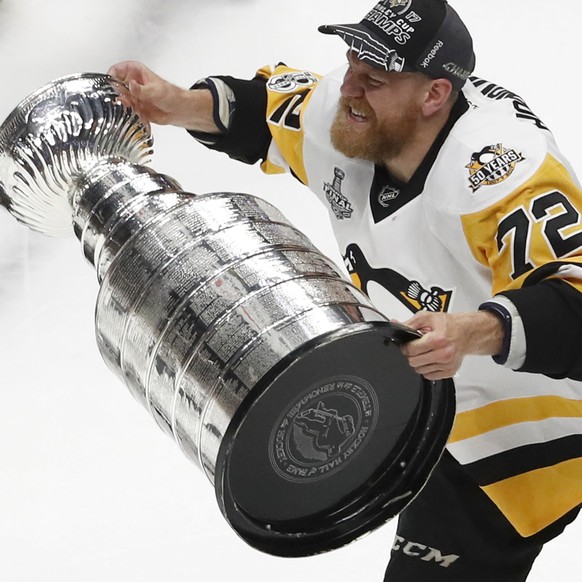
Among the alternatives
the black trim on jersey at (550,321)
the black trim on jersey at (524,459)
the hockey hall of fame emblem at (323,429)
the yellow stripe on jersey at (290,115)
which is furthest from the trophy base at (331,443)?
the yellow stripe on jersey at (290,115)

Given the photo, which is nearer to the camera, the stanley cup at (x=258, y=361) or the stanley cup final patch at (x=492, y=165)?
the stanley cup at (x=258, y=361)

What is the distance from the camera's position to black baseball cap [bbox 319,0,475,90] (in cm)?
166

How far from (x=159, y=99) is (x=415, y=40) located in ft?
1.27

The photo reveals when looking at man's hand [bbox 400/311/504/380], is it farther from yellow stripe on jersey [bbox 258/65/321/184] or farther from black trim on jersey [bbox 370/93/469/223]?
yellow stripe on jersey [bbox 258/65/321/184]

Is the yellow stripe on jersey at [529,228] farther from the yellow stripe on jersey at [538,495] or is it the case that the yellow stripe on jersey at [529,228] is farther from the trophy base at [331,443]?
the yellow stripe on jersey at [538,495]

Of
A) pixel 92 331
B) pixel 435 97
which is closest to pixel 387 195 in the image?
pixel 435 97

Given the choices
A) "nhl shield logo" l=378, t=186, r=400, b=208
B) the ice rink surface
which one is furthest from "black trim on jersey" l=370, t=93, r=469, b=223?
the ice rink surface

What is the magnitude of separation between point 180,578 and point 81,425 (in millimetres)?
362

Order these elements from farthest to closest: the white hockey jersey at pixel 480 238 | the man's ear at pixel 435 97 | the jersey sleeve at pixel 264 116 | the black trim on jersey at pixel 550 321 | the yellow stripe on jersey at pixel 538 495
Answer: the jersey sleeve at pixel 264 116
the yellow stripe on jersey at pixel 538 495
the man's ear at pixel 435 97
the white hockey jersey at pixel 480 238
the black trim on jersey at pixel 550 321

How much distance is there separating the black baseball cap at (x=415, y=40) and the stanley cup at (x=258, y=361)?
0.28 meters

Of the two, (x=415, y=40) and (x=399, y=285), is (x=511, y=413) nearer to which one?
(x=399, y=285)

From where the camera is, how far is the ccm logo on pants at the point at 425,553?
1.90 meters

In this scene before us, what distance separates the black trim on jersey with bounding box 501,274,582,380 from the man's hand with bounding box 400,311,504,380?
59 mm

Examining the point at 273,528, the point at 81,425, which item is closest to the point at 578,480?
the point at 273,528
